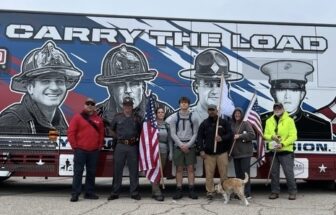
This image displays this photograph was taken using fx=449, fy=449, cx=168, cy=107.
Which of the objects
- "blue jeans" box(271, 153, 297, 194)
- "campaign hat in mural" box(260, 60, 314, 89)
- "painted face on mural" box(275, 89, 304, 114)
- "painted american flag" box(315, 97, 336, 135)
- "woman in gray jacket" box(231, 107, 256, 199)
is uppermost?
"campaign hat in mural" box(260, 60, 314, 89)

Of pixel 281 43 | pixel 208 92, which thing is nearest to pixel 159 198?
pixel 208 92

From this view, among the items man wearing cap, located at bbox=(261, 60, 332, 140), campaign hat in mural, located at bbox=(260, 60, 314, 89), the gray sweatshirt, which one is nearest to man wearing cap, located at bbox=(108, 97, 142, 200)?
the gray sweatshirt

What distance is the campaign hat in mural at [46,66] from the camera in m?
8.66

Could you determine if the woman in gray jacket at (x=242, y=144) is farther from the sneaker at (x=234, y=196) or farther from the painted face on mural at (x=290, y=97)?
the painted face on mural at (x=290, y=97)

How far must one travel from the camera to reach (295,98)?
8.86 m

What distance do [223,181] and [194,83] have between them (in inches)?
77.3

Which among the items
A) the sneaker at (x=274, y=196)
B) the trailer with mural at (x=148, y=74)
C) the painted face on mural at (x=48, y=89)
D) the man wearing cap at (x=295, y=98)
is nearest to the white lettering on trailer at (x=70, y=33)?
the trailer with mural at (x=148, y=74)

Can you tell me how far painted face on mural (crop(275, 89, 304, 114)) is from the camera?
8.85 metres

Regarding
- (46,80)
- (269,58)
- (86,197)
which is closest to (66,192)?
(86,197)

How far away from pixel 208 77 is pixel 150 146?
178cm

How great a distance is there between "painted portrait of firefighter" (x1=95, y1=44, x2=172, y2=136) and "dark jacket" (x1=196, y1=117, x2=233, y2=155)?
A: 0.76 m

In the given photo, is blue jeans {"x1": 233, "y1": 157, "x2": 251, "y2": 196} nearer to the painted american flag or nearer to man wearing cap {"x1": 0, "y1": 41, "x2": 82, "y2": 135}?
the painted american flag

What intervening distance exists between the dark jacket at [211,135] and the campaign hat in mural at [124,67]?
1408mm

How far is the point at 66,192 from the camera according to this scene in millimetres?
9578
